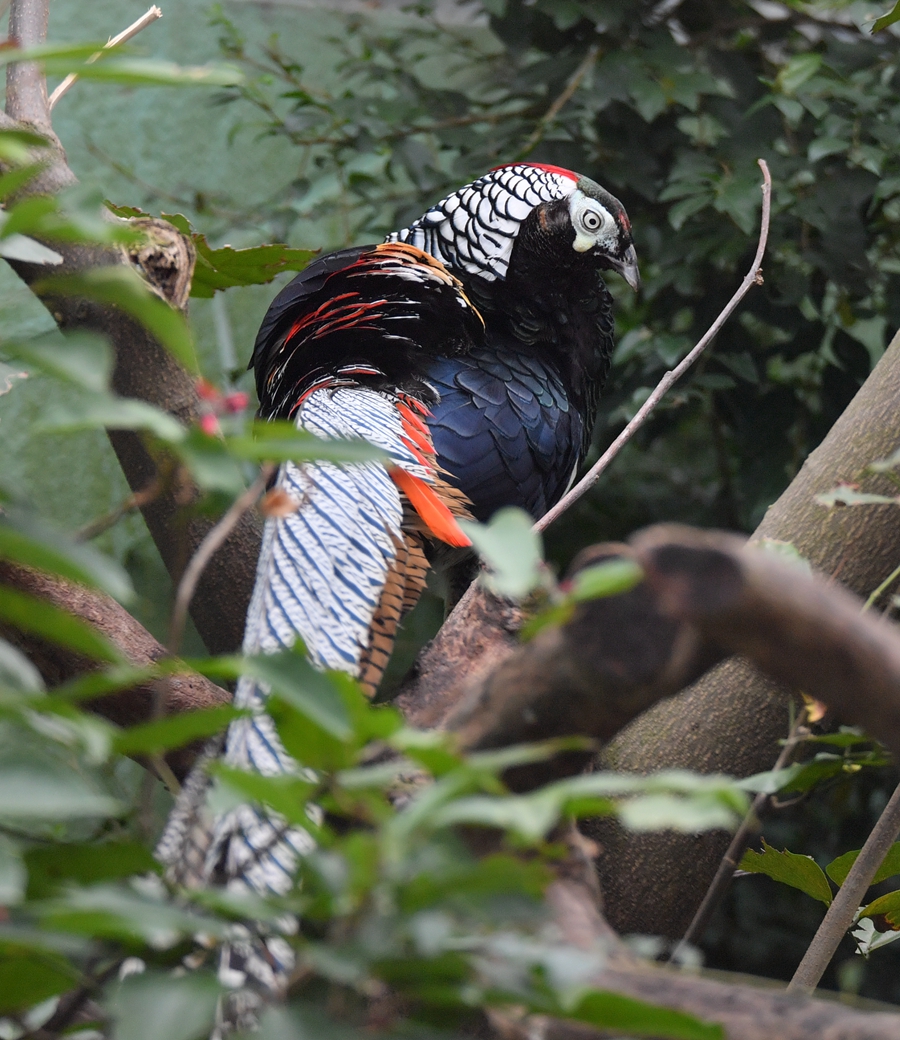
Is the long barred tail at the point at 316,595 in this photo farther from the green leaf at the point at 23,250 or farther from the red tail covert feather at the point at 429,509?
the green leaf at the point at 23,250

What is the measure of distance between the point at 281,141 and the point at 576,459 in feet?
5.80

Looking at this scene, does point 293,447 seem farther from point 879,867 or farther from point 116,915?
point 879,867

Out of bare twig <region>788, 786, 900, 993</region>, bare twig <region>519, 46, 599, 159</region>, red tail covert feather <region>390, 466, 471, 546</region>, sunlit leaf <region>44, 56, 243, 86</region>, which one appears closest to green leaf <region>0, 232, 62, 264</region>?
sunlit leaf <region>44, 56, 243, 86</region>

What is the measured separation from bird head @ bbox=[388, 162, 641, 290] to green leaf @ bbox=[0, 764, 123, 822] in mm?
1491

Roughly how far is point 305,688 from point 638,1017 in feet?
0.68

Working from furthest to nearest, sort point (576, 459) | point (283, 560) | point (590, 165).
Result: 1. point (590, 165)
2. point (576, 459)
3. point (283, 560)

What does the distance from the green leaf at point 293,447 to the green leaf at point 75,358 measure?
0.23 feet

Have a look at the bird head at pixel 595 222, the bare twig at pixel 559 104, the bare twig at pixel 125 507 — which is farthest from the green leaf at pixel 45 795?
the bare twig at pixel 559 104

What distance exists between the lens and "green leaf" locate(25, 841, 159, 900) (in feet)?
1.86

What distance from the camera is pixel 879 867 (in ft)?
3.60

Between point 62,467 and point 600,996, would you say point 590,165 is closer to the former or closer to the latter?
point 62,467

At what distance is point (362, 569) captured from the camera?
1083 millimetres

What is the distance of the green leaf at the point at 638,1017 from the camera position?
19.1 inches

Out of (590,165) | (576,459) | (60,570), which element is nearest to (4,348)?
(60,570)
